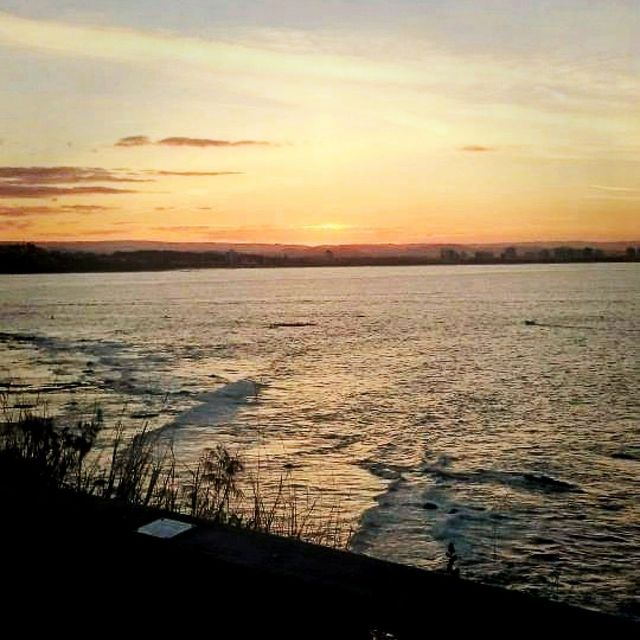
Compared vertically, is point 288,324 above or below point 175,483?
below

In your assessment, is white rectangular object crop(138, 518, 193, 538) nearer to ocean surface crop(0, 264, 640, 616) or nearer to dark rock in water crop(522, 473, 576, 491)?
ocean surface crop(0, 264, 640, 616)

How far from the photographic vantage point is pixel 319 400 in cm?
2416

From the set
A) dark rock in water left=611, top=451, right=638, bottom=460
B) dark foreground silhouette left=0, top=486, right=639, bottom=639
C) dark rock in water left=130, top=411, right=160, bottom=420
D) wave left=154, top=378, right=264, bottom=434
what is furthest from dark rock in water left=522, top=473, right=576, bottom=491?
dark foreground silhouette left=0, top=486, right=639, bottom=639

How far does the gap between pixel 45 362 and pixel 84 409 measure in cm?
1237

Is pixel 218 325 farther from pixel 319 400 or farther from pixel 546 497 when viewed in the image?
pixel 546 497

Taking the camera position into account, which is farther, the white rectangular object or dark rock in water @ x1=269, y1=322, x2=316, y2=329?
dark rock in water @ x1=269, y1=322, x2=316, y2=329

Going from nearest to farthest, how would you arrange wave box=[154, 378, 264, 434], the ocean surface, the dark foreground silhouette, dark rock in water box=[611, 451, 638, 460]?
the dark foreground silhouette < the ocean surface < dark rock in water box=[611, 451, 638, 460] < wave box=[154, 378, 264, 434]

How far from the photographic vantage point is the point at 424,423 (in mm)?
20516

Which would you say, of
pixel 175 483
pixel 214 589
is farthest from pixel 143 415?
pixel 214 589

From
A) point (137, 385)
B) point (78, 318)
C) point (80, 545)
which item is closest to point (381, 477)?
point (80, 545)

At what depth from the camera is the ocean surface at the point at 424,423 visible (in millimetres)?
11000

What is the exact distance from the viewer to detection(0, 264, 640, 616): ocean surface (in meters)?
11.0

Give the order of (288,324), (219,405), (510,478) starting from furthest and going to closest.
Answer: (288,324), (219,405), (510,478)

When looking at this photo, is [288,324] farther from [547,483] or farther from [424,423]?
[547,483]
